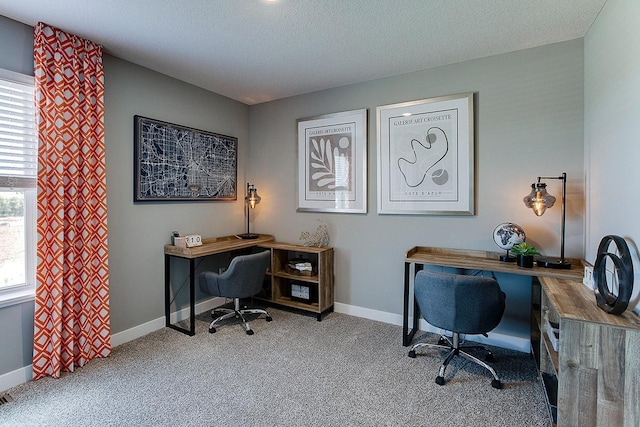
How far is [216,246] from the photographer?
3.30 m

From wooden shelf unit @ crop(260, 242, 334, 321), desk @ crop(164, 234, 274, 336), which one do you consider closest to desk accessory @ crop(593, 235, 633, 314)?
wooden shelf unit @ crop(260, 242, 334, 321)

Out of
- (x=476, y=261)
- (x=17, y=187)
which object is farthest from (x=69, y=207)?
(x=476, y=261)

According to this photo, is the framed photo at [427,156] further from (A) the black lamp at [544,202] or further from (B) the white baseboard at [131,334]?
(B) the white baseboard at [131,334]

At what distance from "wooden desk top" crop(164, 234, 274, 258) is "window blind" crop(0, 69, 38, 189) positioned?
120cm

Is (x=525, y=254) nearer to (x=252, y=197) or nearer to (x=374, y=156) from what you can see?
(x=374, y=156)

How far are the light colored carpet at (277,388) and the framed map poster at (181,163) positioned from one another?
145 centimetres

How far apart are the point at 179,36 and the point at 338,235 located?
2365mm

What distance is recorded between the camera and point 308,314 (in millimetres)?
3541

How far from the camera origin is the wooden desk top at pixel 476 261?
2.22 metres

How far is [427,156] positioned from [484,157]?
487 millimetres

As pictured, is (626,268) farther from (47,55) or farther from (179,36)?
(47,55)

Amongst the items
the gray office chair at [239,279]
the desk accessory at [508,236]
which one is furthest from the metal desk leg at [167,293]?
the desk accessory at [508,236]

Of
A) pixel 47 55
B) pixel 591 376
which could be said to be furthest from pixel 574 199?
pixel 47 55

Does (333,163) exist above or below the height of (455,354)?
above
